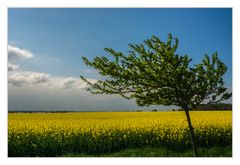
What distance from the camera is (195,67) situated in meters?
9.62

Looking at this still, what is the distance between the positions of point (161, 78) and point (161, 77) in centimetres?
3

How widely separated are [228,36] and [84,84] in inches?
141

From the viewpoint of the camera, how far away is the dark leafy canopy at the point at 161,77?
9.45 meters

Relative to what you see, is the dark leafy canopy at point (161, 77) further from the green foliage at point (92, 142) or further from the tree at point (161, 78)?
the green foliage at point (92, 142)

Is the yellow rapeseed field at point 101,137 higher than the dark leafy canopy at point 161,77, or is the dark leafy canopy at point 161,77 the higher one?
the dark leafy canopy at point 161,77

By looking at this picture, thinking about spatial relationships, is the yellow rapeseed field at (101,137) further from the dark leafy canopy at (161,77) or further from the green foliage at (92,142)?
the dark leafy canopy at (161,77)

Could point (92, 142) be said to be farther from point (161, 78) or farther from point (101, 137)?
point (161, 78)

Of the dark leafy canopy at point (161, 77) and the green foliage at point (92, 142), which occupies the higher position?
the dark leafy canopy at point (161, 77)

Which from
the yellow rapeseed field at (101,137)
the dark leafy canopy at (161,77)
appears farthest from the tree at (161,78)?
the yellow rapeseed field at (101,137)

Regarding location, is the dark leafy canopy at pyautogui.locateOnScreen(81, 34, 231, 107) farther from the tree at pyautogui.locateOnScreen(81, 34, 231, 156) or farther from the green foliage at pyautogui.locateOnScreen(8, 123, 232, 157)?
the green foliage at pyautogui.locateOnScreen(8, 123, 232, 157)

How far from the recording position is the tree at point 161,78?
945 cm

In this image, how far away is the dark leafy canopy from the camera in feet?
31.0

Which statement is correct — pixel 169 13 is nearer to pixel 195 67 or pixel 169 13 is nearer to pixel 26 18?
pixel 195 67

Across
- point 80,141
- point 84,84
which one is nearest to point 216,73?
point 84,84
